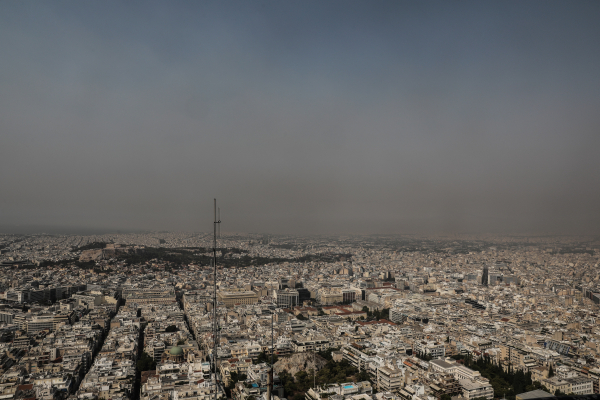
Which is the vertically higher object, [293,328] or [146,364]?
[146,364]

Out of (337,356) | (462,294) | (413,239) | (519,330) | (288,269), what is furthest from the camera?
(413,239)

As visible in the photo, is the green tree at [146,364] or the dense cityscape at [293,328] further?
the green tree at [146,364]

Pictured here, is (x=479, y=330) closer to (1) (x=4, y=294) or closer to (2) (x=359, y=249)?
(1) (x=4, y=294)

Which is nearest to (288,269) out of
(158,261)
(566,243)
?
(158,261)

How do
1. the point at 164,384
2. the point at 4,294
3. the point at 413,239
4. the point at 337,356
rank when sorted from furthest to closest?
the point at 413,239 < the point at 4,294 < the point at 337,356 < the point at 164,384

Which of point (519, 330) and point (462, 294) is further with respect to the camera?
point (462, 294)

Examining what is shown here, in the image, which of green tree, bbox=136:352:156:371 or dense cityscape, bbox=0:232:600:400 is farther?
green tree, bbox=136:352:156:371

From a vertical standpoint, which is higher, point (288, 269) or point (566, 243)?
point (566, 243)

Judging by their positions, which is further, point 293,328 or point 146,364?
point 293,328
